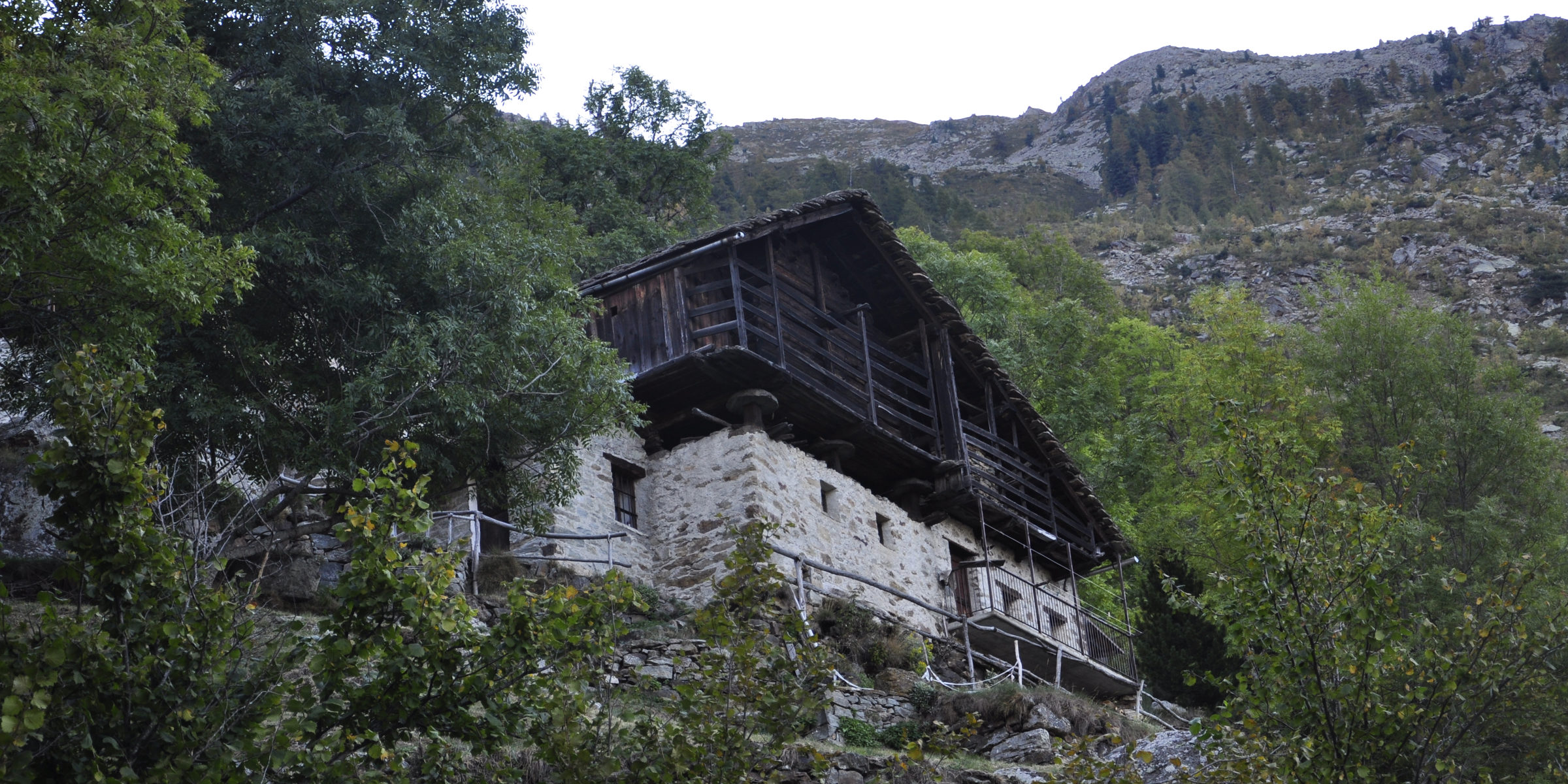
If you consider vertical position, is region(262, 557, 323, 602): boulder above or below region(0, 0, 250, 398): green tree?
below

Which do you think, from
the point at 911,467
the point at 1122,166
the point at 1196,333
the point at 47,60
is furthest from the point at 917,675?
the point at 1122,166

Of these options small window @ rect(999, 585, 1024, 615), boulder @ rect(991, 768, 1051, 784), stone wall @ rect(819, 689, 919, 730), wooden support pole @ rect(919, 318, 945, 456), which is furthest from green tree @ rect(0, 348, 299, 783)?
small window @ rect(999, 585, 1024, 615)

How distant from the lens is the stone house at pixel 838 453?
1803 centimetres

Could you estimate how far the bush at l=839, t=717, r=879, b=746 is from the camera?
14.2m

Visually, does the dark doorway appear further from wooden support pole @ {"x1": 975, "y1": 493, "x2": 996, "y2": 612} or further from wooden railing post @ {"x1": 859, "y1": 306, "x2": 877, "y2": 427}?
wooden railing post @ {"x1": 859, "y1": 306, "x2": 877, "y2": 427}

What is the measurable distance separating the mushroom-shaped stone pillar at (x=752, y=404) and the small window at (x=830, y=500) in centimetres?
172

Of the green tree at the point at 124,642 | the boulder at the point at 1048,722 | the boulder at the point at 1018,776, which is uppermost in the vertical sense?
the green tree at the point at 124,642

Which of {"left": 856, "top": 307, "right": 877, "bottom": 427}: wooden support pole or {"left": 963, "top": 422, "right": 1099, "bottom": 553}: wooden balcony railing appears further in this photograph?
{"left": 963, "top": 422, "right": 1099, "bottom": 553}: wooden balcony railing

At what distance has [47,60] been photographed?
10078mm

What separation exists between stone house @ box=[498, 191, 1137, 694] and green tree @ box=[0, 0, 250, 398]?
6.13 metres

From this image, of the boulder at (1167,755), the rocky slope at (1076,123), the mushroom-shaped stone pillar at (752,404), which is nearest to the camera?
the boulder at (1167,755)

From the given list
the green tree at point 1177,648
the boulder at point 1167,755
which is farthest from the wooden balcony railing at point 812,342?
the boulder at point 1167,755

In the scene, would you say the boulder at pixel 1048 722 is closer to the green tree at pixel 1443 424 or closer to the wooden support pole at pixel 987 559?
the wooden support pole at pixel 987 559

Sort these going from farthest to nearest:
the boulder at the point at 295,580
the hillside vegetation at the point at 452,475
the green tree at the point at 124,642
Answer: the boulder at the point at 295,580
the hillside vegetation at the point at 452,475
the green tree at the point at 124,642
